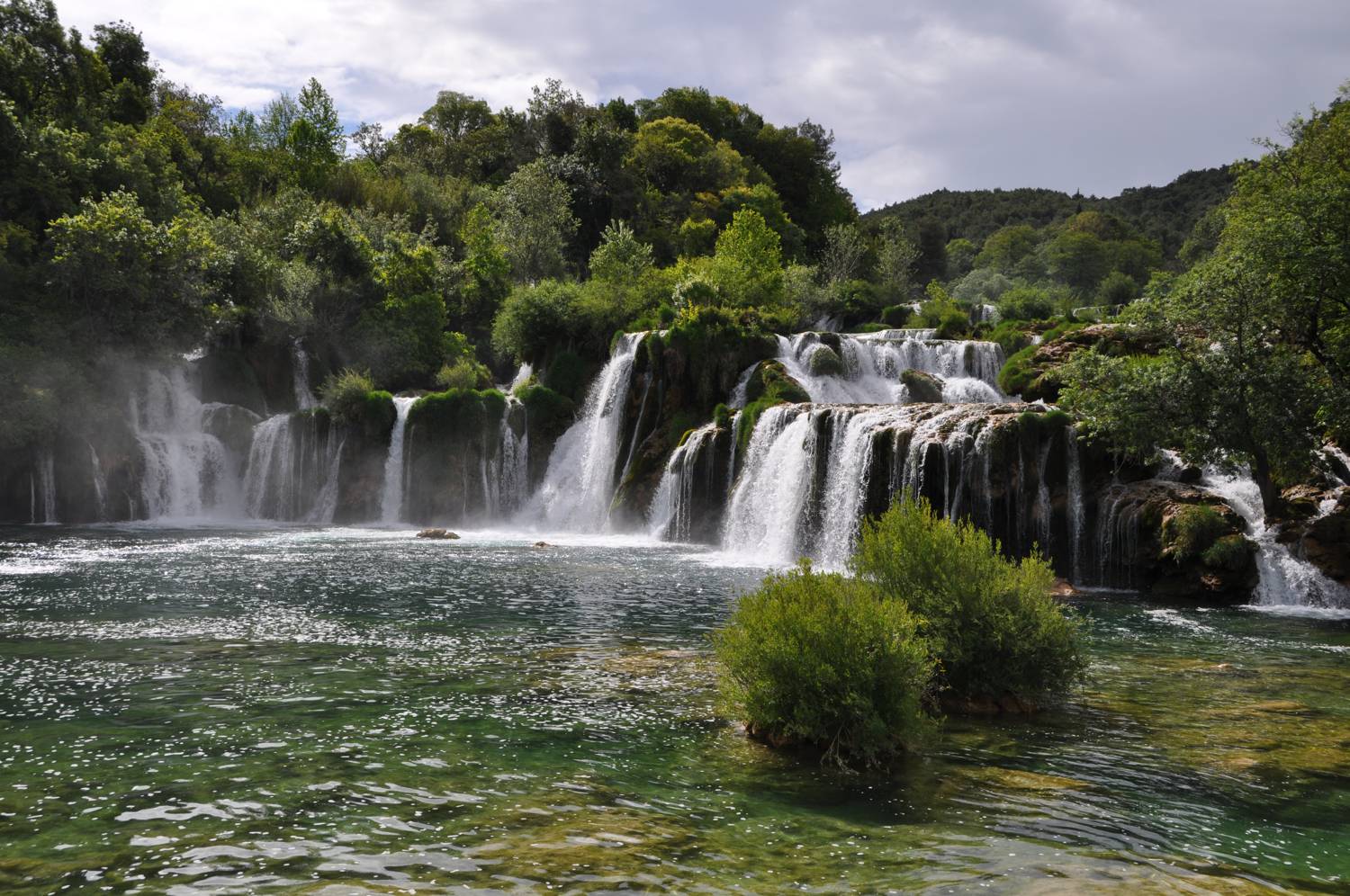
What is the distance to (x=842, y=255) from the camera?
73.8 meters

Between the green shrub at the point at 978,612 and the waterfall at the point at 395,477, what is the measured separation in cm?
3405

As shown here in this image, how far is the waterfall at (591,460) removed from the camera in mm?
40094

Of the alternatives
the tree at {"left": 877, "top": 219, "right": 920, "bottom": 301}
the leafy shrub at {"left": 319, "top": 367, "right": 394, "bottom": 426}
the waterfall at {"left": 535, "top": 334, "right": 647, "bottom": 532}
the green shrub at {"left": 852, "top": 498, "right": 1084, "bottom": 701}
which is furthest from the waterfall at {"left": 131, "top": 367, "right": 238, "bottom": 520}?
the tree at {"left": 877, "top": 219, "right": 920, "bottom": 301}

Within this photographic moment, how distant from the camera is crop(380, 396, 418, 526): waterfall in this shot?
42.5 metres

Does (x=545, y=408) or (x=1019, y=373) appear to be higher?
(x=1019, y=373)

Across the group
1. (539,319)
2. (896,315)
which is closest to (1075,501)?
(539,319)

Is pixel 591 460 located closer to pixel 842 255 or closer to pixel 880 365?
pixel 880 365

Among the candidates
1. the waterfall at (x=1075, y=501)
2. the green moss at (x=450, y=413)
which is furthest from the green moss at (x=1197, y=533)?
the green moss at (x=450, y=413)

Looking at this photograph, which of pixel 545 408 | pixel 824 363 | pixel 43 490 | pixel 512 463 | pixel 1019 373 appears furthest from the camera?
pixel 545 408

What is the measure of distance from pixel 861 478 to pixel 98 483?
33.0m

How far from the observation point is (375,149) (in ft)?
302

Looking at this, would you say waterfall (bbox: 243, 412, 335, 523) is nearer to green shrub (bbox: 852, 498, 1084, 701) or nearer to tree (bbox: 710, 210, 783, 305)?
tree (bbox: 710, 210, 783, 305)

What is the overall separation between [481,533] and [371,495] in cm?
752

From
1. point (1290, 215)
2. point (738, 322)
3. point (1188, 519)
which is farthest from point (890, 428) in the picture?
point (738, 322)
